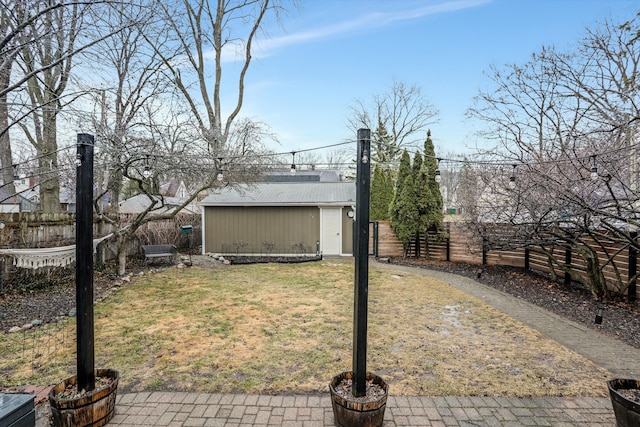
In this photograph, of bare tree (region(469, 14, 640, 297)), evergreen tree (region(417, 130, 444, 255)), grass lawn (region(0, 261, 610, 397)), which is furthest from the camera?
evergreen tree (region(417, 130, 444, 255))

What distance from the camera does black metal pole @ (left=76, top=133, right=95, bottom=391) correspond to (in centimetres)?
247

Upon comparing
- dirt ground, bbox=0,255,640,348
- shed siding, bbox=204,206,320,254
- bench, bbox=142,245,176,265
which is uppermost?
shed siding, bbox=204,206,320,254

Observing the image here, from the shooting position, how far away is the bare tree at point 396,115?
19.8 meters

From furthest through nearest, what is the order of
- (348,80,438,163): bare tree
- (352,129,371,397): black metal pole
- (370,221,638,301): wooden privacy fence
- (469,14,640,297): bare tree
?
(348,80,438,163): bare tree
(370,221,638,301): wooden privacy fence
(469,14,640,297): bare tree
(352,129,371,397): black metal pole

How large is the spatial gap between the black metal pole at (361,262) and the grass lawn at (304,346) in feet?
2.50

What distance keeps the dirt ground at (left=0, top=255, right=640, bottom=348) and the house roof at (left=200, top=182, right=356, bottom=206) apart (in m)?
3.95

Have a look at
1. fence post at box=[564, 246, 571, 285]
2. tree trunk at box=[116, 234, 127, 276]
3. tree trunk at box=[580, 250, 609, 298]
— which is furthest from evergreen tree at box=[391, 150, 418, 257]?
tree trunk at box=[116, 234, 127, 276]

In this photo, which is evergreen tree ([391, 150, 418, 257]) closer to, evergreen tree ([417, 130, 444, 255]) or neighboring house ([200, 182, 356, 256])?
evergreen tree ([417, 130, 444, 255])

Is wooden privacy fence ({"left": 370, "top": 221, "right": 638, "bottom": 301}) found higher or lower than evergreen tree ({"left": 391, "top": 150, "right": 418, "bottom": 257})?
lower

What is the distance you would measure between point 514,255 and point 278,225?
7496 mm

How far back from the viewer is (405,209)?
10.8 meters

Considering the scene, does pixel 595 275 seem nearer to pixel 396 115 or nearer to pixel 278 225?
pixel 278 225

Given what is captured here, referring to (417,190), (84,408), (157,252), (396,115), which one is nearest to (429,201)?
(417,190)

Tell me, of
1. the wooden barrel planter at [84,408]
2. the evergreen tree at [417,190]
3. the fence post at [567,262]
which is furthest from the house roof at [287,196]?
the wooden barrel planter at [84,408]
